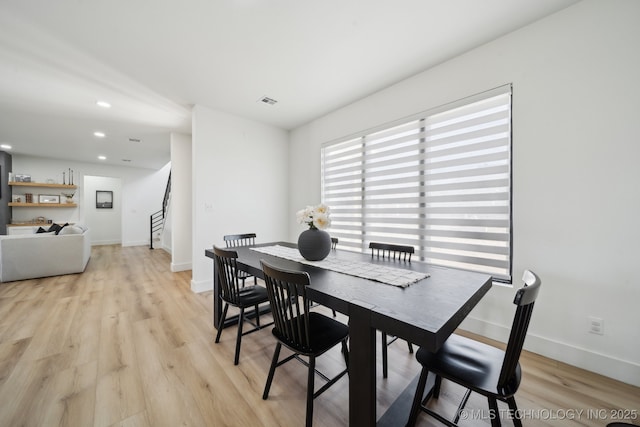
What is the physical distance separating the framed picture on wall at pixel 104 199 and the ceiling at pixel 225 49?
4.97 m

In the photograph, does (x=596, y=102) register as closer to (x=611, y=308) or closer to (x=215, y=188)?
(x=611, y=308)

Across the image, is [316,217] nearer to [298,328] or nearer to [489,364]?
[298,328]

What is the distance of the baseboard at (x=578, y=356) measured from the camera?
1.61 meters

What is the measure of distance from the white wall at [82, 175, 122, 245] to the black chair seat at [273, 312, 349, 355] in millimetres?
9506

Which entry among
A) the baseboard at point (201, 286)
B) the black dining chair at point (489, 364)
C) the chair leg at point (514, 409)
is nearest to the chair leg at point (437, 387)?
the black dining chair at point (489, 364)

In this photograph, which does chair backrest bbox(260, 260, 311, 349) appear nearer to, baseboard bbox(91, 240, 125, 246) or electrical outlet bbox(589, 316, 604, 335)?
electrical outlet bbox(589, 316, 604, 335)

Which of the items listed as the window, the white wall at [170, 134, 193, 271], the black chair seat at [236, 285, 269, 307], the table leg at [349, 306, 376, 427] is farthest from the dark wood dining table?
the white wall at [170, 134, 193, 271]

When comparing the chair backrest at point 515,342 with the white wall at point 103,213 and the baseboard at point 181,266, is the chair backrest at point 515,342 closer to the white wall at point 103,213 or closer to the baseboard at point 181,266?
the baseboard at point 181,266

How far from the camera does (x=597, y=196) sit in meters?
1.71

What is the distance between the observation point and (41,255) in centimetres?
395

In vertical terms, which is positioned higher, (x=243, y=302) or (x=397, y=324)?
(x=397, y=324)

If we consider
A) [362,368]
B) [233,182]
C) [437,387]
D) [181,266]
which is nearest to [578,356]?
[437,387]

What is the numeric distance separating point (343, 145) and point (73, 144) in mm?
6132

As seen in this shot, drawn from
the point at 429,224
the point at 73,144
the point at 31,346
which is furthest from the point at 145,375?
the point at 73,144
